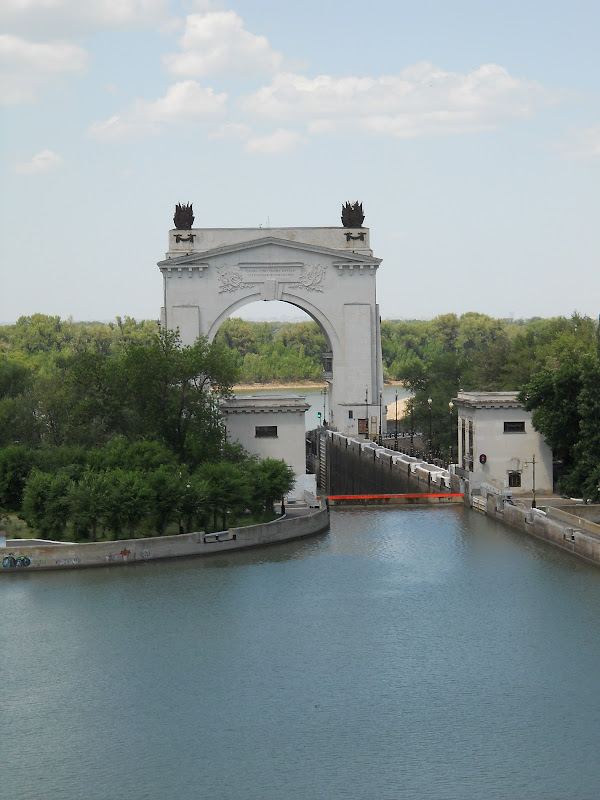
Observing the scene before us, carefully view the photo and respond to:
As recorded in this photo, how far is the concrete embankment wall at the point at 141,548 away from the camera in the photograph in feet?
115

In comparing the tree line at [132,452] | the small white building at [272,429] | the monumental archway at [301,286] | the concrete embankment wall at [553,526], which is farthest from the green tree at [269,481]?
the monumental archway at [301,286]

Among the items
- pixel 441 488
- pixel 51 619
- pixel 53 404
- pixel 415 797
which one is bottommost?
pixel 415 797

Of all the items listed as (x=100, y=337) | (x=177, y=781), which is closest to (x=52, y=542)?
(x=177, y=781)

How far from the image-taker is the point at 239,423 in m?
46.5

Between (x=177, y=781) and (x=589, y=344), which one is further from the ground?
(x=589, y=344)

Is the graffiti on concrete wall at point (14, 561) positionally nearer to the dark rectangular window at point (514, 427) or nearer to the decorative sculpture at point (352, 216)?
the dark rectangular window at point (514, 427)

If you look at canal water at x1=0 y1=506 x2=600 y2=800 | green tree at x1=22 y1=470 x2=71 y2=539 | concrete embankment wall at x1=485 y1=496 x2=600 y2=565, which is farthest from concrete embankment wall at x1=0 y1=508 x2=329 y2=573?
concrete embankment wall at x1=485 y1=496 x2=600 y2=565

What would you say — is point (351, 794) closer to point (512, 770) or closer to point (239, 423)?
point (512, 770)

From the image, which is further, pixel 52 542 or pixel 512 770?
pixel 52 542

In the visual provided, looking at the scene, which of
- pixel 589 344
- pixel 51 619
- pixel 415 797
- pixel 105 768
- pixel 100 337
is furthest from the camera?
pixel 100 337

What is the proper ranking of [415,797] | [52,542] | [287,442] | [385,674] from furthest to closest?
[287,442]
[52,542]
[385,674]
[415,797]

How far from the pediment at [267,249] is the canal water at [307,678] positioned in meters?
25.0

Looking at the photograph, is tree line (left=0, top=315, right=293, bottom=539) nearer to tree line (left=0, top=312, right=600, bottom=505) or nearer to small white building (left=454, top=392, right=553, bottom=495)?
tree line (left=0, top=312, right=600, bottom=505)

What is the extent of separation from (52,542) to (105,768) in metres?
13.7
